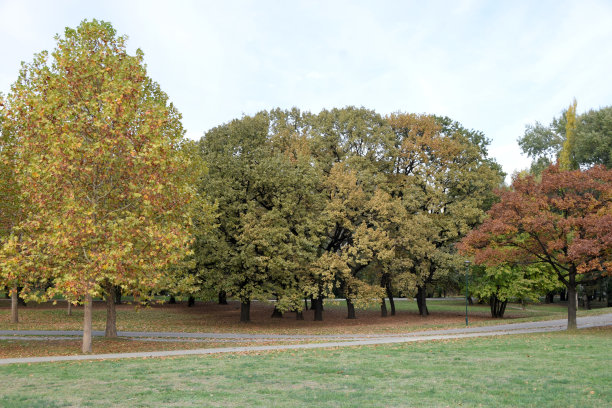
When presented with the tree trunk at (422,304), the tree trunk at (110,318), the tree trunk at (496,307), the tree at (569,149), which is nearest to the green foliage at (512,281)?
the tree trunk at (496,307)

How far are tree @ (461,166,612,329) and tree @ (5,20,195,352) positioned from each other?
15968 mm

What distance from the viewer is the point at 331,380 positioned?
37.3ft

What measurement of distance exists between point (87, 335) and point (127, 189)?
552 centimetres

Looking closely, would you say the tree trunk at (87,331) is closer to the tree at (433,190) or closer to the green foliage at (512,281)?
the tree at (433,190)

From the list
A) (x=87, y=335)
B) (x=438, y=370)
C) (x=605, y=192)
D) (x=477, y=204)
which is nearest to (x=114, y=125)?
(x=87, y=335)

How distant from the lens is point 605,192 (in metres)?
23.6

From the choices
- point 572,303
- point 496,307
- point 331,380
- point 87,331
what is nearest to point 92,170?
point 87,331

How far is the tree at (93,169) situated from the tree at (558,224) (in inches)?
629

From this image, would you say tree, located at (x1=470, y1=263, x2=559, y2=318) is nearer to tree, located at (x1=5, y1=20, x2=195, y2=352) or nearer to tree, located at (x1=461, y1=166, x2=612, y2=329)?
tree, located at (x1=461, y1=166, x2=612, y2=329)

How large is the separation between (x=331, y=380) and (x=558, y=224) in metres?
16.7

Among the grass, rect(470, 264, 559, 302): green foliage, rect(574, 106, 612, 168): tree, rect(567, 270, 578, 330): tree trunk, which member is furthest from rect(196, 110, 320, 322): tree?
rect(574, 106, 612, 168): tree

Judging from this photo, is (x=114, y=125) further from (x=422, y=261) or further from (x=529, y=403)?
(x=422, y=261)

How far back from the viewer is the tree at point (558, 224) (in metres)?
22.1

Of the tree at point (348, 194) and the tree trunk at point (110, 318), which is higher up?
the tree at point (348, 194)
